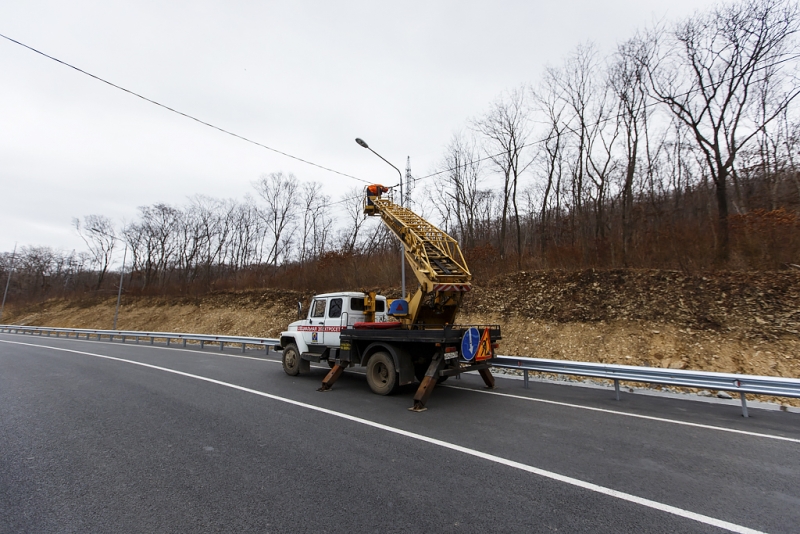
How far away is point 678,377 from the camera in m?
7.15

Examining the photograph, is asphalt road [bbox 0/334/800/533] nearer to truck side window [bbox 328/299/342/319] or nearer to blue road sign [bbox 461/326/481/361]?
blue road sign [bbox 461/326/481/361]

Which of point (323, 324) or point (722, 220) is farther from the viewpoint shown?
point (722, 220)

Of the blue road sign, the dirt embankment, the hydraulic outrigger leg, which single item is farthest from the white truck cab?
the dirt embankment

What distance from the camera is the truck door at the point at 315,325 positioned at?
31.9 ft

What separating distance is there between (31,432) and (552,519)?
6807 mm

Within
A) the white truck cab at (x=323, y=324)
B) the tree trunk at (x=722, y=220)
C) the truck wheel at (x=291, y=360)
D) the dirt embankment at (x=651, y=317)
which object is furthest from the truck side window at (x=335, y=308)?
the tree trunk at (x=722, y=220)

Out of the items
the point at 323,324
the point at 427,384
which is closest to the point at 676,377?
the point at 427,384

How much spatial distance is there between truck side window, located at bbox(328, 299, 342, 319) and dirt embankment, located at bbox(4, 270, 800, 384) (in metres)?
→ 7.48

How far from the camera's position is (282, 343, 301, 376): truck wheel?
33.1 feet

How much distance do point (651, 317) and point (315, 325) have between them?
436 inches

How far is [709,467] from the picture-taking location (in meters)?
4.21

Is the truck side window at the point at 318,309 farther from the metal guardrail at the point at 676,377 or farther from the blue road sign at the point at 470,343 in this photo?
the metal guardrail at the point at 676,377

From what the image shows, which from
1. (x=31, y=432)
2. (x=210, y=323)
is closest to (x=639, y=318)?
(x=31, y=432)

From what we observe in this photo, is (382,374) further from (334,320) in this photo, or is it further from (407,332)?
(334,320)
